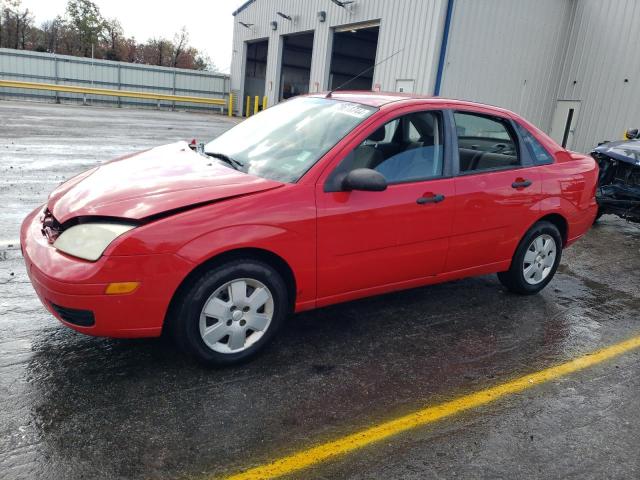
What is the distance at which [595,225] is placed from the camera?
8328 millimetres

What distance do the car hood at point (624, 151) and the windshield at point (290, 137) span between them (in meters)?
5.40

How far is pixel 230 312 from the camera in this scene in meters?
3.05

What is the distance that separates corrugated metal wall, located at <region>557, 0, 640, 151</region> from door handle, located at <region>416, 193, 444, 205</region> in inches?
519

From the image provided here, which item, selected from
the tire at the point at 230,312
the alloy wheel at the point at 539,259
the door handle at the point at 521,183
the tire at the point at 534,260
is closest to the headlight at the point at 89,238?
the tire at the point at 230,312

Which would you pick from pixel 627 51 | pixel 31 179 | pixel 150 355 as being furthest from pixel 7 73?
pixel 150 355

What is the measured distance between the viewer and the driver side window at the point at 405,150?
356 cm

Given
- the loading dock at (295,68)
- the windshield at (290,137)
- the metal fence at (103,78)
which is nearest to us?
the windshield at (290,137)

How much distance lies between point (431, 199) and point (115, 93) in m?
28.6

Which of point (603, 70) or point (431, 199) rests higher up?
point (603, 70)

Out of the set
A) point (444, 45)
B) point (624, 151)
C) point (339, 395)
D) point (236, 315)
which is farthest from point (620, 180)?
point (444, 45)

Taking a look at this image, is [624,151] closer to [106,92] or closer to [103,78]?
[106,92]

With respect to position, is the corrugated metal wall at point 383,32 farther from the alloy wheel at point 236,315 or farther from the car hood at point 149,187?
the alloy wheel at point 236,315

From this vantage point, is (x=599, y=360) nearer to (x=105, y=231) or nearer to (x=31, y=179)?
(x=105, y=231)

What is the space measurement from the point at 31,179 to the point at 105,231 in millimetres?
5960
